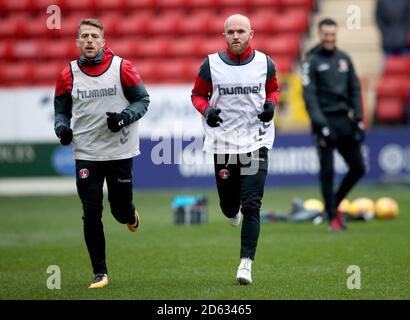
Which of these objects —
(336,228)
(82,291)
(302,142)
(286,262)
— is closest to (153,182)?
(302,142)

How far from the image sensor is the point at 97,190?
28.0ft

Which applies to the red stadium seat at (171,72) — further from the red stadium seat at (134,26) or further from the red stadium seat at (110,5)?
the red stadium seat at (110,5)

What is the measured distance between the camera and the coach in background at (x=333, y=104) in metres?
12.6

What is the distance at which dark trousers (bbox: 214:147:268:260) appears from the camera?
8484mm

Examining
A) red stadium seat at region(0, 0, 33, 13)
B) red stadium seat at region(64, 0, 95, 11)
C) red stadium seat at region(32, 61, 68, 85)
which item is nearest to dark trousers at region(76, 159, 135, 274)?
red stadium seat at region(32, 61, 68, 85)

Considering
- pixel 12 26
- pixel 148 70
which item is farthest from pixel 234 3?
pixel 12 26

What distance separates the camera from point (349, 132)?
12609 mm

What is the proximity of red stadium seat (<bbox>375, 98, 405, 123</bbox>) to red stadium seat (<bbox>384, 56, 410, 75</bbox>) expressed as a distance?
106cm

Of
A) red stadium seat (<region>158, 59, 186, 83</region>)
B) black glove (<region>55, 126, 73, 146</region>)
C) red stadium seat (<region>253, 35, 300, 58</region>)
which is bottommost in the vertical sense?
black glove (<region>55, 126, 73, 146</region>)

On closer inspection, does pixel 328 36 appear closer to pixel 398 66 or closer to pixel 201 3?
pixel 398 66

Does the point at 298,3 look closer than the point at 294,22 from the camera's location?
No

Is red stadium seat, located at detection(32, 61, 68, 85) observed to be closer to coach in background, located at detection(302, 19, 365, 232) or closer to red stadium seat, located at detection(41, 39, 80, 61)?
red stadium seat, located at detection(41, 39, 80, 61)

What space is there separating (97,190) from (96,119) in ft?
2.07

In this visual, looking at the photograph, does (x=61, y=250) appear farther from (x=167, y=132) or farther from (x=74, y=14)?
(x=74, y=14)
